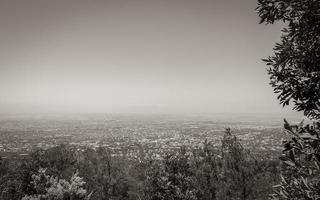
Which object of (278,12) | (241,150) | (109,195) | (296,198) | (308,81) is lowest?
(109,195)

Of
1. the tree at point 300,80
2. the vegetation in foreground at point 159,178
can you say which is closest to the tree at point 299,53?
the tree at point 300,80

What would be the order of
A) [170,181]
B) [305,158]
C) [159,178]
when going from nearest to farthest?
[305,158], [170,181], [159,178]

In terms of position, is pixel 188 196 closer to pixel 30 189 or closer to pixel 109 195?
pixel 30 189

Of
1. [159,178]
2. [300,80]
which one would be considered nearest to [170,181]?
[159,178]

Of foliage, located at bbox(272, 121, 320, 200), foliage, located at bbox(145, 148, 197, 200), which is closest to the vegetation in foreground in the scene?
foliage, located at bbox(145, 148, 197, 200)

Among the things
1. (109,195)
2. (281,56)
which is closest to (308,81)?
(281,56)

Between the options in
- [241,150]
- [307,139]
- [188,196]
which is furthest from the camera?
[241,150]

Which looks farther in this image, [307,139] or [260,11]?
[260,11]

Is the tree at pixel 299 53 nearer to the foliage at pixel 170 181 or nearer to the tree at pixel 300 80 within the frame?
the tree at pixel 300 80

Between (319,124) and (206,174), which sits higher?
(319,124)

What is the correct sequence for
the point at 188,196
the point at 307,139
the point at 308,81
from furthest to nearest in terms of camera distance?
1. the point at 188,196
2. the point at 308,81
3. the point at 307,139

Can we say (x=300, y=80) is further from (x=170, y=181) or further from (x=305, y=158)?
(x=170, y=181)
